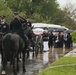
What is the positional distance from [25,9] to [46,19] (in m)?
5.50

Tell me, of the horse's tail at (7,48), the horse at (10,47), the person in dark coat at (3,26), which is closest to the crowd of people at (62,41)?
the person in dark coat at (3,26)

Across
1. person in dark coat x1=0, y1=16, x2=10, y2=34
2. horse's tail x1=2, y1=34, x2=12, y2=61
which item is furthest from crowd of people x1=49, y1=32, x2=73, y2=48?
horse's tail x1=2, y1=34, x2=12, y2=61

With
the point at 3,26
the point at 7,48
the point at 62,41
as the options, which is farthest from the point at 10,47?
the point at 62,41

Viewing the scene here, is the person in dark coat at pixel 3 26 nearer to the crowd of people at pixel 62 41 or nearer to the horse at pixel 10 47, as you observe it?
the horse at pixel 10 47

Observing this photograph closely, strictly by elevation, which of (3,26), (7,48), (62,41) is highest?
(3,26)

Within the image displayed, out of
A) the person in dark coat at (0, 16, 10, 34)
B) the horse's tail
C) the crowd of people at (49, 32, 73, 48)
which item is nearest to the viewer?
the horse's tail

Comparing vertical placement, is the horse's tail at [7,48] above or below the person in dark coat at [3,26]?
below

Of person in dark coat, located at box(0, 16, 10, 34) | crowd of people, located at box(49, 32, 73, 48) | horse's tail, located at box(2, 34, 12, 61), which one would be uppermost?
person in dark coat, located at box(0, 16, 10, 34)

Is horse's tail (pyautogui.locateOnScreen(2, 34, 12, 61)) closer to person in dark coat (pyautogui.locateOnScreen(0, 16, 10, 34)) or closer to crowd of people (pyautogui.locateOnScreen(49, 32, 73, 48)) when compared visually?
person in dark coat (pyautogui.locateOnScreen(0, 16, 10, 34))

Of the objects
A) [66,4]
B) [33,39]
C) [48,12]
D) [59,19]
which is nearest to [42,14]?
[48,12]

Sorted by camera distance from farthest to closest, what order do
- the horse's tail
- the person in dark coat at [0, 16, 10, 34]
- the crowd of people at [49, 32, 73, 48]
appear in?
the crowd of people at [49, 32, 73, 48], the person in dark coat at [0, 16, 10, 34], the horse's tail

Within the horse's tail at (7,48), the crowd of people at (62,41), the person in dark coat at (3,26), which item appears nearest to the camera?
the horse's tail at (7,48)

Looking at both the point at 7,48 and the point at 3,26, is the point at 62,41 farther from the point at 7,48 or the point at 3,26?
the point at 7,48

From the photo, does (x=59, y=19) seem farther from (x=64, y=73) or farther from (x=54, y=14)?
(x=64, y=73)
